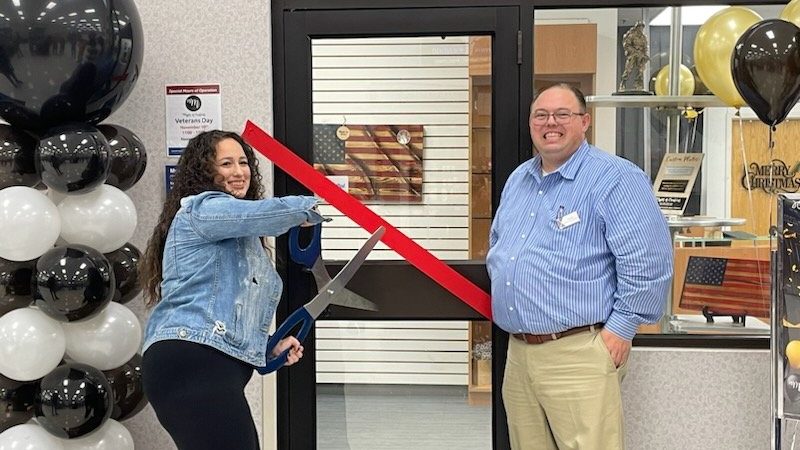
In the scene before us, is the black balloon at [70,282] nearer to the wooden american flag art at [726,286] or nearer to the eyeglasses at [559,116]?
the eyeglasses at [559,116]

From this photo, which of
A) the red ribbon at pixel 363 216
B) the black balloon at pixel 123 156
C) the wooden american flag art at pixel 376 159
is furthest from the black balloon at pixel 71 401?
the wooden american flag art at pixel 376 159

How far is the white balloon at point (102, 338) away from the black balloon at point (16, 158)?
456mm

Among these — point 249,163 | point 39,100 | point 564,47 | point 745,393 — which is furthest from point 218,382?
point 745,393

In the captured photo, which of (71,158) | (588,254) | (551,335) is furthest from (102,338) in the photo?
(588,254)

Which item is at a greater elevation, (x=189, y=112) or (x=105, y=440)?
(x=189, y=112)

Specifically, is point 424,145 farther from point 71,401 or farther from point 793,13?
point 71,401

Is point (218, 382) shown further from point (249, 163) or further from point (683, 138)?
point (683, 138)

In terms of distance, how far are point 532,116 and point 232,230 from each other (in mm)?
1033

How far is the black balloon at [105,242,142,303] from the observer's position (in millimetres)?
2570

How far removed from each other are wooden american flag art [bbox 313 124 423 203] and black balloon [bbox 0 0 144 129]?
0.80m

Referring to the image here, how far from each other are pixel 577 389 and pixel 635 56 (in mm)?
1294

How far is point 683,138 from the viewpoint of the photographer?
296 cm

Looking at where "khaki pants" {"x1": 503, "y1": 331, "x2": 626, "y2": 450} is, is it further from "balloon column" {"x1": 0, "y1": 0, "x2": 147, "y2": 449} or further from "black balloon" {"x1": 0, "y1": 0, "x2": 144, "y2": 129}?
"black balloon" {"x1": 0, "y1": 0, "x2": 144, "y2": 129}

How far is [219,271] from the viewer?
2.02 meters
